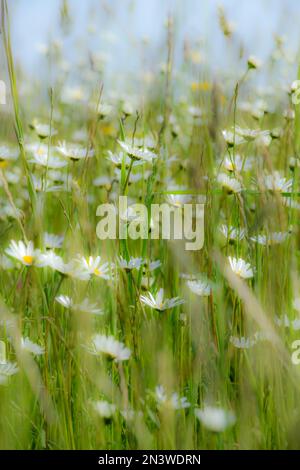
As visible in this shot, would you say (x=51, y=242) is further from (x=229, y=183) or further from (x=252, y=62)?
(x=252, y=62)

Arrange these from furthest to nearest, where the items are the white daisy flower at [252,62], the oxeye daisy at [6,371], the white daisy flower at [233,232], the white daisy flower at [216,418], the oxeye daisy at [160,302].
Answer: the white daisy flower at [252,62] → the white daisy flower at [233,232] → the oxeye daisy at [160,302] → the oxeye daisy at [6,371] → the white daisy flower at [216,418]

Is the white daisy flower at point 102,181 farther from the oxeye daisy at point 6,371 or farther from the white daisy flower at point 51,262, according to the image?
the oxeye daisy at point 6,371

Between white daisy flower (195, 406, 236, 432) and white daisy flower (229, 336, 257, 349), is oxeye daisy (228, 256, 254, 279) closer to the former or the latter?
white daisy flower (229, 336, 257, 349)

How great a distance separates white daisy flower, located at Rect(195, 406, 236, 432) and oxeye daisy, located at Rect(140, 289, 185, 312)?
226 mm

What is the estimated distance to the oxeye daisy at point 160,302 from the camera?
106 centimetres

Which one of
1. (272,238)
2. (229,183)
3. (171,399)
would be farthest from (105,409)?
(229,183)

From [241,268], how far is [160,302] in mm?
158

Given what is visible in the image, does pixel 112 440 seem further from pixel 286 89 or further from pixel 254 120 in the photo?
pixel 254 120

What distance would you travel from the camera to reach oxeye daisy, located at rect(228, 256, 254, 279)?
112 centimetres

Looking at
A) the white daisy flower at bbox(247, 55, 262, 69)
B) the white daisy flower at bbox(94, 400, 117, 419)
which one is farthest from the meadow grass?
the white daisy flower at bbox(247, 55, 262, 69)

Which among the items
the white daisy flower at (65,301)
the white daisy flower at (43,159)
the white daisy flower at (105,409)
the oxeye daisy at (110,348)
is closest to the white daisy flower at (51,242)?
the white daisy flower at (43,159)

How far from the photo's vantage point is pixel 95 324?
3.67 feet

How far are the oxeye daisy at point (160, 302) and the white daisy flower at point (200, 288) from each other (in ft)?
0.09
